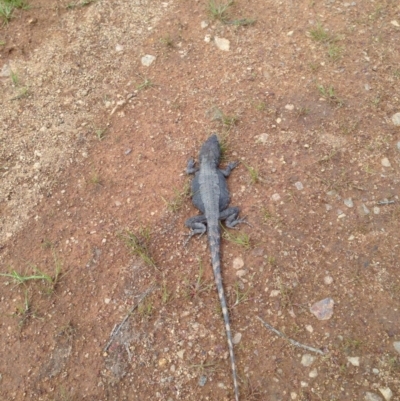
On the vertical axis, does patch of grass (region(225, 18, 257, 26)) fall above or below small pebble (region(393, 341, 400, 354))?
above

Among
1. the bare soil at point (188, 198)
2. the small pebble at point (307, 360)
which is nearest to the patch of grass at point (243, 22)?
the bare soil at point (188, 198)

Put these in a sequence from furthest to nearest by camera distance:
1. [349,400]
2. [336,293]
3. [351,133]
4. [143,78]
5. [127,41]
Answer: [127,41] → [143,78] → [351,133] → [336,293] → [349,400]

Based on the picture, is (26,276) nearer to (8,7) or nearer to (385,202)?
(385,202)

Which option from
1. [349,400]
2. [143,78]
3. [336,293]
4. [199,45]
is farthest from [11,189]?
[349,400]

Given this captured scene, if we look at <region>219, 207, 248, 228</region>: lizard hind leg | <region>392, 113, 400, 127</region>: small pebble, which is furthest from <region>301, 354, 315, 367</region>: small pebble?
<region>392, 113, 400, 127</region>: small pebble

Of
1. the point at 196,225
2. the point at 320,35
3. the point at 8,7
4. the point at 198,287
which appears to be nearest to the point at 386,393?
the point at 198,287

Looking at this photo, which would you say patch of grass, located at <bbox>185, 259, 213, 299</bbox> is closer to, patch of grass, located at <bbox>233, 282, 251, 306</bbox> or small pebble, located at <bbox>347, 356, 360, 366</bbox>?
patch of grass, located at <bbox>233, 282, 251, 306</bbox>

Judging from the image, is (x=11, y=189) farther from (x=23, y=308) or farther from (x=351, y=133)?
(x=351, y=133)
